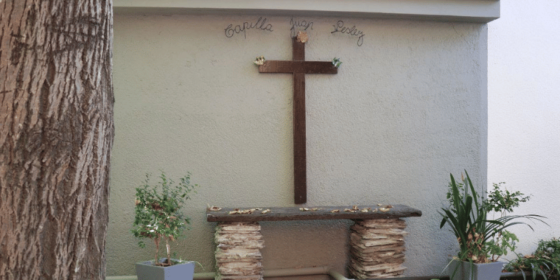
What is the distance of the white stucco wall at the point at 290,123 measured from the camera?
3982 mm

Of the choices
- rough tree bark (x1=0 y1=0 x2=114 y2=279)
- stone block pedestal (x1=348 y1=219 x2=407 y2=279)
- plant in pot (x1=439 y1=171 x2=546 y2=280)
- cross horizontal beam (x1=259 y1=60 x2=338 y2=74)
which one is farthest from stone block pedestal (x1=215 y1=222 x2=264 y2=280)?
rough tree bark (x1=0 y1=0 x2=114 y2=279)

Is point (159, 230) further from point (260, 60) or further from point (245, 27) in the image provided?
point (245, 27)

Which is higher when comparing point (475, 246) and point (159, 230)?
point (159, 230)

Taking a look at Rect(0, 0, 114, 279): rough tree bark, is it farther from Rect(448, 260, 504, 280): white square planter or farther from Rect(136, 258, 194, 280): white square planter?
Rect(448, 260, 504, 280): white square planter

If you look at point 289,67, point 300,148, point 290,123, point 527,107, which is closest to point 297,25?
point 289,67

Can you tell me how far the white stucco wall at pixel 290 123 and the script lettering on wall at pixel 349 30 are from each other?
4cm

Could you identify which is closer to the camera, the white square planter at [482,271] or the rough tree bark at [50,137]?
the rough tree bark at [50,137]

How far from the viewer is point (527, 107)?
443 cm

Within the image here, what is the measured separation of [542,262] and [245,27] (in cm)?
299

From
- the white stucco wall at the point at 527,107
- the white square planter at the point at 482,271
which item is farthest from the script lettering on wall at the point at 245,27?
the white square planter at the point at 482,271

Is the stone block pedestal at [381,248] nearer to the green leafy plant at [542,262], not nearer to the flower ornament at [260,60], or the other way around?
the green leafy plant at [542,262]

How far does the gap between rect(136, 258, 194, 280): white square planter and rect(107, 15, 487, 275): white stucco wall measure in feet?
2.44

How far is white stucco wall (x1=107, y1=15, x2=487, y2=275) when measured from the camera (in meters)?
3.98

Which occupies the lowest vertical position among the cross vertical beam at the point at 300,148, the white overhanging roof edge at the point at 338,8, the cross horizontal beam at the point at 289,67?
the cross vertical beam at the point at 300,148
